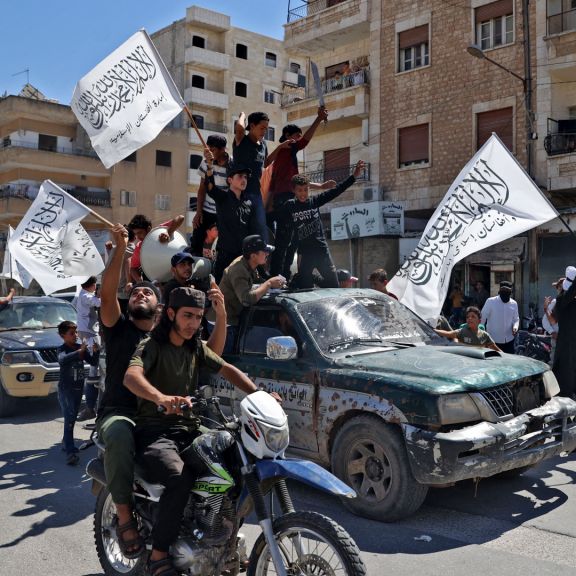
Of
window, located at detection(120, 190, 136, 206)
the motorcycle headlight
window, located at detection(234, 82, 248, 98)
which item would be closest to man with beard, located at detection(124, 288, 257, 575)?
the motorcycle headlight

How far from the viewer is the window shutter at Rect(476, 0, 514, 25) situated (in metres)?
21.0

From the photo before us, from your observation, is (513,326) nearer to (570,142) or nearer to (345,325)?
(345,325)

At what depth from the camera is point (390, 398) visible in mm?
5242

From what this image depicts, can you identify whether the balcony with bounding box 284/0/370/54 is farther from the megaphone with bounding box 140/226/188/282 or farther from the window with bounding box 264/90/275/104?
→ the window with bounding box 264/90/275/104

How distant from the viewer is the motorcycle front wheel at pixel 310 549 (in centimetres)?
315

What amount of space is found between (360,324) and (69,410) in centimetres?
356

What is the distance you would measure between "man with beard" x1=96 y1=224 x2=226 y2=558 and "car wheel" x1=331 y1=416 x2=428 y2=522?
151 cm

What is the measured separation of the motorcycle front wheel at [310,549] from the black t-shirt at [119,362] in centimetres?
123

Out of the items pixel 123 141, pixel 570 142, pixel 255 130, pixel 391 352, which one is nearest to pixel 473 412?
pixel 391 352

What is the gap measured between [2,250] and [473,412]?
46.6 metres

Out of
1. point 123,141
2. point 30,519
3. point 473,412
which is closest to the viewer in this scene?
point 473,412

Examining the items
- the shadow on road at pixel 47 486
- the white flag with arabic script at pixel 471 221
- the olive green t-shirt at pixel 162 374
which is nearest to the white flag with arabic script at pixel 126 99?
the white flag with arabic script at pixel 471 221

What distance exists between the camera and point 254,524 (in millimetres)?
5359

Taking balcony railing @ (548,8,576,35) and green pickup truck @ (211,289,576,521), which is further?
balcony railing @ (548,8,576,35)
